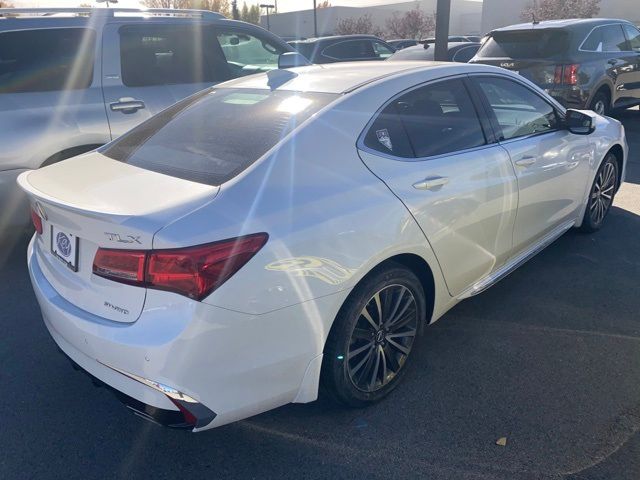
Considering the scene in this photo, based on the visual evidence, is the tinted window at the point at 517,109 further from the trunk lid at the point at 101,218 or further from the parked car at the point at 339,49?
the parked car at the point at 339,49

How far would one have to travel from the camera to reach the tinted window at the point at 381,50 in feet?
41.8

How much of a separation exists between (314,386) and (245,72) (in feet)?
13.9

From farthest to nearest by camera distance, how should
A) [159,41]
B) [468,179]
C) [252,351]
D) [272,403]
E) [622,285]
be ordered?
1. [159,41]
2. [622,285]
3. [468,179]
4. [272,403]
5. [252,351]

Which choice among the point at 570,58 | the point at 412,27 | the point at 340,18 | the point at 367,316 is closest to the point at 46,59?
the point at 367,316

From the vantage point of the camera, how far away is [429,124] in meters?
3.08

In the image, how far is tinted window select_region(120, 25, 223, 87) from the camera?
5.00 metres

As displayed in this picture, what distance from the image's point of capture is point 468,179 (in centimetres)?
306

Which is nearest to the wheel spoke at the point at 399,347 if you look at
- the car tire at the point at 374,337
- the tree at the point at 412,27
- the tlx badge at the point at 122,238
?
the car tire at the point at 374,337

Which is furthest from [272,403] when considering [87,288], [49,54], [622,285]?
[49,54]

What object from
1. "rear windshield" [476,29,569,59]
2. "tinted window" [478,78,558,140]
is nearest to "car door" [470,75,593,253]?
"tinted window" [478,78,558,140]

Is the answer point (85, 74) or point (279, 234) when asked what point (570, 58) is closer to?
point (85, 74)

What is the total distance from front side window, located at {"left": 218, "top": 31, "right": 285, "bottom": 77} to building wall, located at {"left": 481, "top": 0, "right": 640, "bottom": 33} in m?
37.6

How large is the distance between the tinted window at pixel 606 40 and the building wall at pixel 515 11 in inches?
1237

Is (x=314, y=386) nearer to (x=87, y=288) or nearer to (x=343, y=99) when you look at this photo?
(x=87, y=288)
